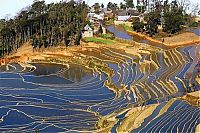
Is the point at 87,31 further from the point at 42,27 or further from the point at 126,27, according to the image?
the point at 126,27

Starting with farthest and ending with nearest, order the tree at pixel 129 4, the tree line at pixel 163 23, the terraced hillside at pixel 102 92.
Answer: the tree at pixel 129 4 → the tree line at pixel 163 23 → the terraced hillside at pixel 102 92

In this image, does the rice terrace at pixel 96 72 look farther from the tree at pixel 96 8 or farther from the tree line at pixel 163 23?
the tree at pixel 96 8

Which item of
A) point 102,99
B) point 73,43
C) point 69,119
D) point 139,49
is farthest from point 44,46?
point 69,119

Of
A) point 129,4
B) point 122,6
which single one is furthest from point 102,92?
point 122,6

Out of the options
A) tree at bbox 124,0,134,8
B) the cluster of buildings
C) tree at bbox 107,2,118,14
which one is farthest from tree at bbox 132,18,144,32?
tree at bbox 107,2,118,14

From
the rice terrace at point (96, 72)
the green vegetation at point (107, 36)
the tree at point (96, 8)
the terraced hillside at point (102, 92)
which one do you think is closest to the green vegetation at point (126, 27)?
the rice terrace at point (96, 72)

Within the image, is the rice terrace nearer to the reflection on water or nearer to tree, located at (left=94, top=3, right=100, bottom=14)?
the reflection on water
